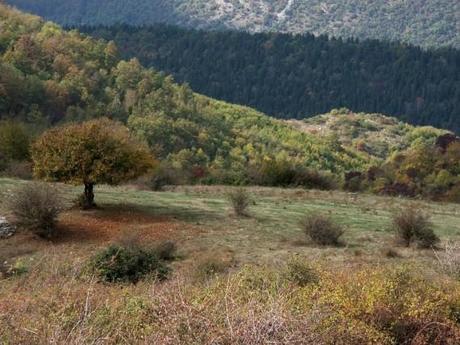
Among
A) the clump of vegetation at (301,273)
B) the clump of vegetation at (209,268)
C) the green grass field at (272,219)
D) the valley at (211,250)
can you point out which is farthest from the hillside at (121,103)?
the clump of vegetation at (301,273)

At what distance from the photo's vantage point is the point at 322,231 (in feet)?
90.0

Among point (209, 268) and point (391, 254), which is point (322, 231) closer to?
point (391, 254)

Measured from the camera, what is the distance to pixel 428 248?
2738cm

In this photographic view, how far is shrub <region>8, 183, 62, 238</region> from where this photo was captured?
27.0 meters

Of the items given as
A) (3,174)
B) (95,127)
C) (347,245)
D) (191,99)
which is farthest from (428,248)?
(191,99)

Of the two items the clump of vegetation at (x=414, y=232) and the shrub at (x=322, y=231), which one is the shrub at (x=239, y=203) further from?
the clump of vegetation at (x=414, y=232)

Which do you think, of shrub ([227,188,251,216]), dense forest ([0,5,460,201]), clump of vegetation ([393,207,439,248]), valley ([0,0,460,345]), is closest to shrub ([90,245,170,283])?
valley ([0,0,460,345])

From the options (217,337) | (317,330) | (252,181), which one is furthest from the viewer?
(252,181)

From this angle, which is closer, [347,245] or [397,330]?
[397,330]

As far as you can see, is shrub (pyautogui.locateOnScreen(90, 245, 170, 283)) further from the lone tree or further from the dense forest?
the dense forest

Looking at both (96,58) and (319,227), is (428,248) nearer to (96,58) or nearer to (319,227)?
(319,227)

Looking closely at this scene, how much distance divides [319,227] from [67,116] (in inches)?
3041

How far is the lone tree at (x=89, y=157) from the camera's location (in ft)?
100

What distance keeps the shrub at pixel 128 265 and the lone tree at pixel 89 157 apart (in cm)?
1026
